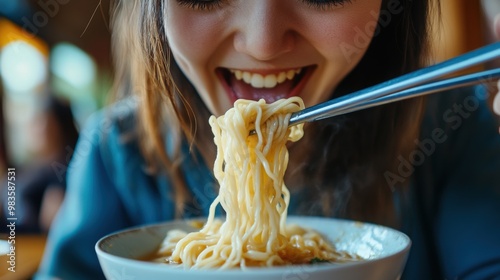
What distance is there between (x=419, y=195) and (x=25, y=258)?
1.12 m

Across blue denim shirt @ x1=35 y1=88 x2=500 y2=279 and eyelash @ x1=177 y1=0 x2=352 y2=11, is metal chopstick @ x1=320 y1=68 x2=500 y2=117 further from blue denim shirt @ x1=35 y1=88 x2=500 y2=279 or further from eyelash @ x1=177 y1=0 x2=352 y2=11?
blue denim shirt @ x1=35 y1=88 x2=500 y2=279

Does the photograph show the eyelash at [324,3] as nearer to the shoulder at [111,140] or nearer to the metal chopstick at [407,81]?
the metal chopstick at [407,81]

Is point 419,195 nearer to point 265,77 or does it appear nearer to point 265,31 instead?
point 265,77

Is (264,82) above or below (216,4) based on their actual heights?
below

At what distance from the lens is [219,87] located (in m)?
1.02

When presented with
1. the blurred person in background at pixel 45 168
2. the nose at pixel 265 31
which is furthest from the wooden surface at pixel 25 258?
the nose at pixel 265 31

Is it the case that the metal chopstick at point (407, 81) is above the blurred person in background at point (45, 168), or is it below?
above

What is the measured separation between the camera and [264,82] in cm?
99

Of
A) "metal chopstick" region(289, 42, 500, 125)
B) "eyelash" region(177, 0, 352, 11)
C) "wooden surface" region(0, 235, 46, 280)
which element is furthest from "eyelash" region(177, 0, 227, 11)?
"wooden surface" region(0, 235, 46, 280)

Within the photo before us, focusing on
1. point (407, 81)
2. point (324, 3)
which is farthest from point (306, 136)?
point (407, 81)

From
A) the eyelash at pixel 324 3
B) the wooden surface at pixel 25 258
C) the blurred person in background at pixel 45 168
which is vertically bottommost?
the wooden surface at pixel 25 258

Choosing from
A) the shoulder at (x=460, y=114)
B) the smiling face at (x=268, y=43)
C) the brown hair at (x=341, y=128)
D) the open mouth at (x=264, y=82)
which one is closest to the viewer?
the smiling face at (x=268, y=43)

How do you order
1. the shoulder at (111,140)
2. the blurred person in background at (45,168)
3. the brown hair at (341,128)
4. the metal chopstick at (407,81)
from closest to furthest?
the metal chopstick at (407,81)
the brown hair at (341,128)
the shoulder at (111,140)
the blurred person in background at (45,168)

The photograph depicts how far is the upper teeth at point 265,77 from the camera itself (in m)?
0.99
